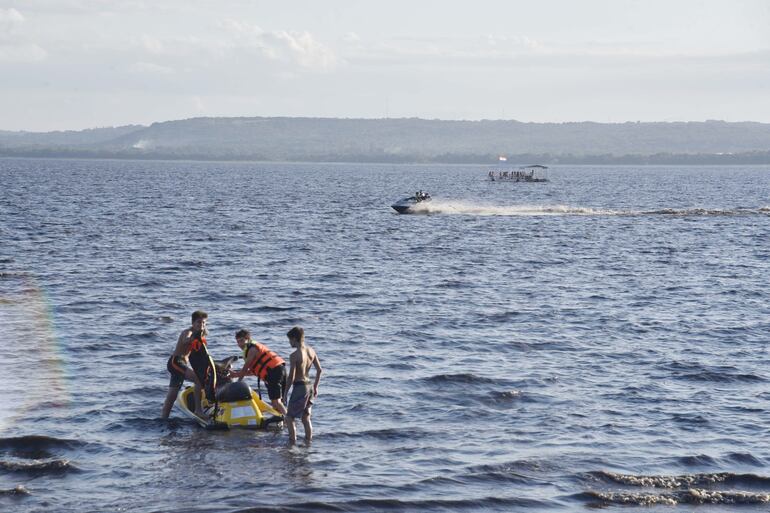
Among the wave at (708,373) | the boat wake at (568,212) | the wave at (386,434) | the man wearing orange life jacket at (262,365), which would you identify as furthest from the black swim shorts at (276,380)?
the boat wake at (568,212)

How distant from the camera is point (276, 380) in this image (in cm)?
2131

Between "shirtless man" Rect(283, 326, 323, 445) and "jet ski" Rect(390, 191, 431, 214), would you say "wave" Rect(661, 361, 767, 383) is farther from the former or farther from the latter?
"jet ski" Rect(390, 191, 431, 214)

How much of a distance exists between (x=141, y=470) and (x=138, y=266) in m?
30.2

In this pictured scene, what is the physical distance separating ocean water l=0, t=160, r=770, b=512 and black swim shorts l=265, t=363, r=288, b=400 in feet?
2.75

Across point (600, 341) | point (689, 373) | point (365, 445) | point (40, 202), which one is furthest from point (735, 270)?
point (40, 202)

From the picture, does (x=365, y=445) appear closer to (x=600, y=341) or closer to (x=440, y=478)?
(x=440, y=478)

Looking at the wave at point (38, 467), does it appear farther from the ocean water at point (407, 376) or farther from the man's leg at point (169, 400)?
the man's leg at point (169, 400)

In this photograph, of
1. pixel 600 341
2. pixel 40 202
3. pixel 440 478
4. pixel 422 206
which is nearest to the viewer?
pixel 440 478

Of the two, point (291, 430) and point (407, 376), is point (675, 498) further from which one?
point (407, 376)

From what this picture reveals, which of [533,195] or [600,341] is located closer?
[600,341]

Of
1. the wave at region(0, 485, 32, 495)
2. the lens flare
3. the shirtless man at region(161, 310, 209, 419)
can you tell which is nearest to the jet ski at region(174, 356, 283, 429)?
the shirtless man at region(161, 310, 209, 419)

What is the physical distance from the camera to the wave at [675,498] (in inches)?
708

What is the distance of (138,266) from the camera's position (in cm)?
4847

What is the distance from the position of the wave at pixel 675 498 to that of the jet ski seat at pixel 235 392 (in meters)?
7.10
